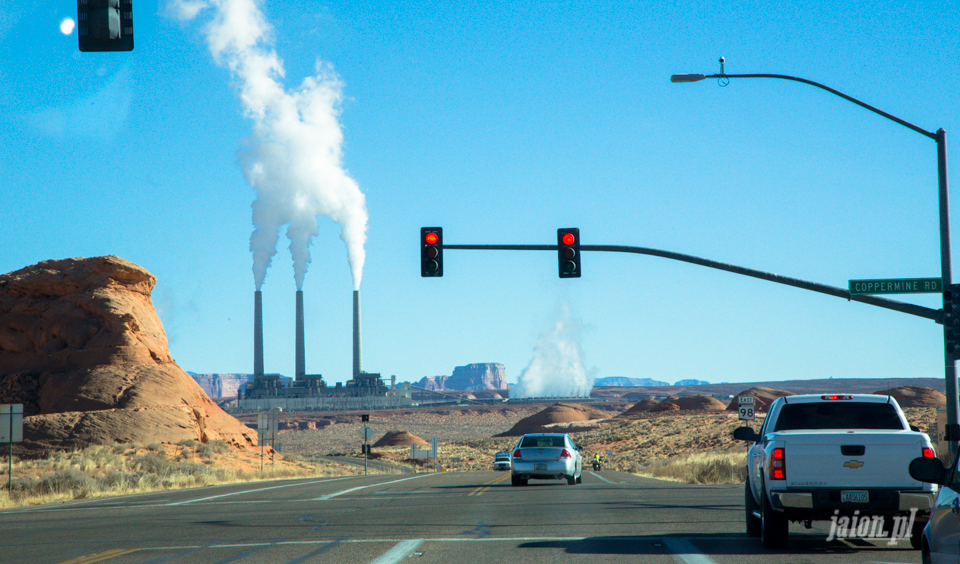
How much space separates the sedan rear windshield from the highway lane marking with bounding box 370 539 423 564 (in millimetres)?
14229

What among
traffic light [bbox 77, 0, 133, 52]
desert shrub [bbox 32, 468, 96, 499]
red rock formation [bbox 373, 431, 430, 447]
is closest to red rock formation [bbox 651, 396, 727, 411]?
red rock formation [bbox 373, 431, 430, 447]

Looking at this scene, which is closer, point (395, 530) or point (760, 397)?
point (395, 530)

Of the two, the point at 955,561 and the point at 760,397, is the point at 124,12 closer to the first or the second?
the point at 955,561

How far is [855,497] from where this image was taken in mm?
9359

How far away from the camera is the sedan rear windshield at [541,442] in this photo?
25.3 meters

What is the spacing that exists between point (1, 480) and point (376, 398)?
119 meters

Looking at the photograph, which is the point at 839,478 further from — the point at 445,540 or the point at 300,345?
the point at 300,345

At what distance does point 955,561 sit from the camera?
19.2ft

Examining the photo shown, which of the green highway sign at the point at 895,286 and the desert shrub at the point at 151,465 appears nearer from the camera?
the green highway sign at the point at 895,286

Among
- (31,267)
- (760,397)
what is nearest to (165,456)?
(31,267)

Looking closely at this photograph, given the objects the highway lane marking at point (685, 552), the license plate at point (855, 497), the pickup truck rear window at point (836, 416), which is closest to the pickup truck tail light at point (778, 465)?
the license plate at point (855, 497)

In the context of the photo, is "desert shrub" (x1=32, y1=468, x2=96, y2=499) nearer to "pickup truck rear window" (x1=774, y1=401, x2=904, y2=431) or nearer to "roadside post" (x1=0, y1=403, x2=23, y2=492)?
"roadside post" (x1=0, y1=403, x2=23, y2=492)

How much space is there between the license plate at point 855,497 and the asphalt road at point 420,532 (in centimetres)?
60

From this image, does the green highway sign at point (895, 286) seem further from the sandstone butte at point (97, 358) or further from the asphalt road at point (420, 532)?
the sandstone butte at point (97, 358)
